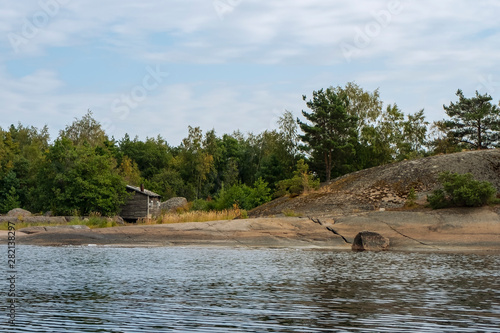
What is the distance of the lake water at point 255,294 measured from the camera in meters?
13.8

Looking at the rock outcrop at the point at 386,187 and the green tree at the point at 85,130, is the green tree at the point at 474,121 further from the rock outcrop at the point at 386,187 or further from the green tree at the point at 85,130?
the green tree at the point at 85,130

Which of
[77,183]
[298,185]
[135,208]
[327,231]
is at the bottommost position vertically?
[327,231]

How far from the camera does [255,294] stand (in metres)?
18.8

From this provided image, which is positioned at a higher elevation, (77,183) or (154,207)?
(77,183)

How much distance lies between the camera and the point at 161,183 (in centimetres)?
9644

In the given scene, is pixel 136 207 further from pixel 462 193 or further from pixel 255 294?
pixel 255 294

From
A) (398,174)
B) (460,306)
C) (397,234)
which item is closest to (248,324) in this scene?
(460,306)

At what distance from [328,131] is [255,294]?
167ft

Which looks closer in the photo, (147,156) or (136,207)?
(136,207)

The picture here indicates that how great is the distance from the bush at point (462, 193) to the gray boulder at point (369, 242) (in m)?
8.45

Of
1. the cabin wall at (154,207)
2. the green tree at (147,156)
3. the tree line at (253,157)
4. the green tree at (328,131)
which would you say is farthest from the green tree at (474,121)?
the green tree at (147,156)

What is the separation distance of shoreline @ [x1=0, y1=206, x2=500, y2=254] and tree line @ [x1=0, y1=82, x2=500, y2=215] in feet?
47.6

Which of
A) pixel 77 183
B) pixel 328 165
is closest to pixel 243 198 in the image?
pixel 328 165

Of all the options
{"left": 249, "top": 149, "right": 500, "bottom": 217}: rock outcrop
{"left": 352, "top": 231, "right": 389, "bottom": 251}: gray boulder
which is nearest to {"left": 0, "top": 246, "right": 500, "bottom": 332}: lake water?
{"left": 352, "top": 231, "right": 389, "bottom": 251}: gray boulder
